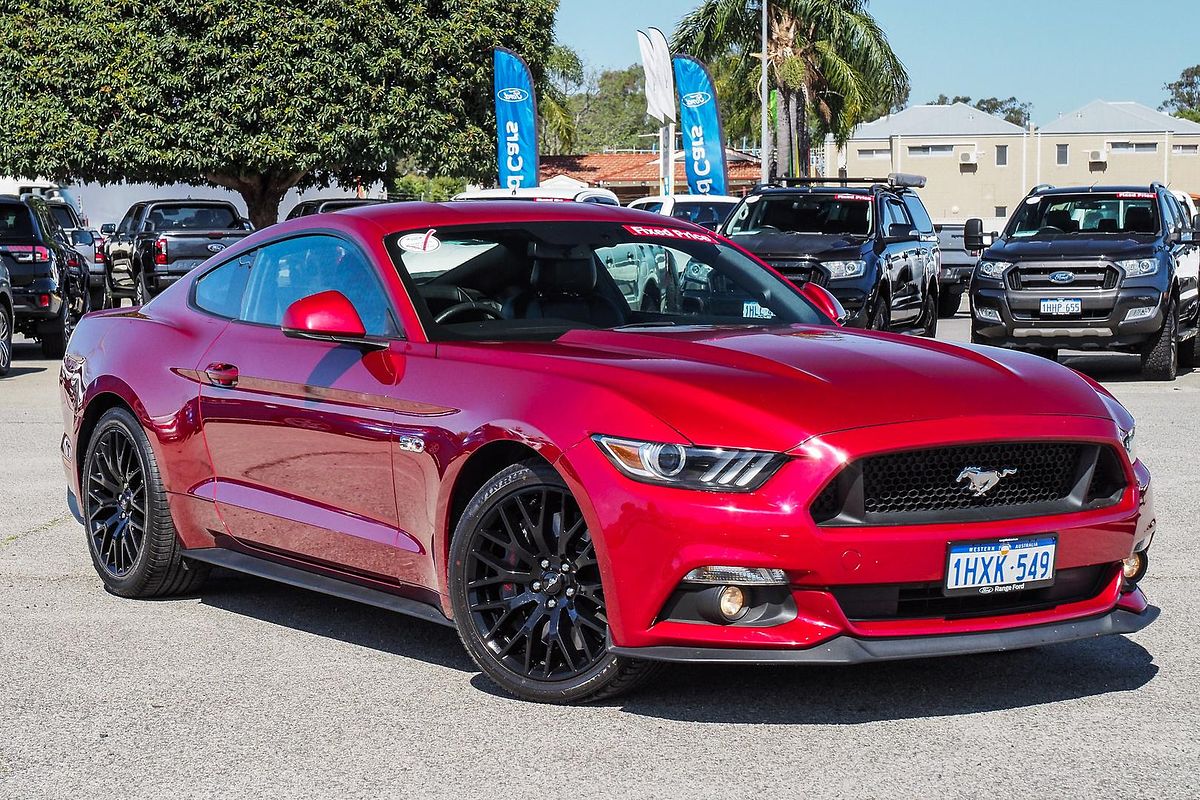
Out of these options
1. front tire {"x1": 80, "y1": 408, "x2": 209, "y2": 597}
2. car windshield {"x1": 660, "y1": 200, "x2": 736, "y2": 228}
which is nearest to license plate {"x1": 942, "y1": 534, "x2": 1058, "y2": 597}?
front tire {"x1": 80, "y1": 408, "x2": 209, "y2": 597}

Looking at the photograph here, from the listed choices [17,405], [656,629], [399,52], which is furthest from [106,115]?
[656,629]

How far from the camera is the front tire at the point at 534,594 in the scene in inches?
192

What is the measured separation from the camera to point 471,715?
Answer: 5.01m

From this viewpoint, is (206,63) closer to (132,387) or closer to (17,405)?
(17,405)

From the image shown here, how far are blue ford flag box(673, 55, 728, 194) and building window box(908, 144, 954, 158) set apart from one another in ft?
180

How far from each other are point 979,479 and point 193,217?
2473cm

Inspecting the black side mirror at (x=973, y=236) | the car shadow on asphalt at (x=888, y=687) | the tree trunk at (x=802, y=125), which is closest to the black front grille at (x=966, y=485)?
the car shadow on asphalt at (x=888, y=687)

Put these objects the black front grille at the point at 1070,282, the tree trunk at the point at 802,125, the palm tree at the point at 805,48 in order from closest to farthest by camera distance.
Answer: the black front grille at the point at 1070,282, the palm tree at the point at 805,48, the tree trunk at the point at 802,125

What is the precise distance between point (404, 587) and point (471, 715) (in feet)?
2.08

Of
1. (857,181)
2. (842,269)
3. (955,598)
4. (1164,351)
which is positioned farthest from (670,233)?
(857,181)

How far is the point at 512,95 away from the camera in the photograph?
1511 inches

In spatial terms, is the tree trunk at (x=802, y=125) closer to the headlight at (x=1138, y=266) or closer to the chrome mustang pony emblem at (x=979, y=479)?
→ the headlight at (x=1138, y=266)

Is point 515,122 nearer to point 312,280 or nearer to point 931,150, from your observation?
point 312,280

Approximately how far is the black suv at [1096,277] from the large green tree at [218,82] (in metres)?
23.7
